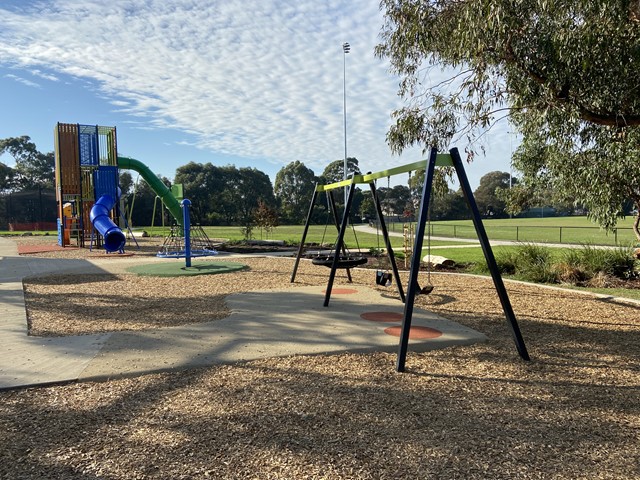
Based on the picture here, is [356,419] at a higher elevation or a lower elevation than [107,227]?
lower

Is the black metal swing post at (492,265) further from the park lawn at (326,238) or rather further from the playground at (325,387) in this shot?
the park lawn at (326,238)

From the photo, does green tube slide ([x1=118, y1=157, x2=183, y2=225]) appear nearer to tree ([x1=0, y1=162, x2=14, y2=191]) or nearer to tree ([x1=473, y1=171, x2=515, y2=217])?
tree ([x1=473, y1=171, x2=515, y2=217])

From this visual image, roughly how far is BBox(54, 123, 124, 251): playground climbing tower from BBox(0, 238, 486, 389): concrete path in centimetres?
1422

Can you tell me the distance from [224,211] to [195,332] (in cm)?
6372

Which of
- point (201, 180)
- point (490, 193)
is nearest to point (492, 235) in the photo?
point (201, 180)

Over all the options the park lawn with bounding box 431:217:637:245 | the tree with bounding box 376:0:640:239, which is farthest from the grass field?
the tree with bounding box 376:0:640:239

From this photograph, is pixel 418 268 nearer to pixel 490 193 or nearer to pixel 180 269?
pixel 180 269

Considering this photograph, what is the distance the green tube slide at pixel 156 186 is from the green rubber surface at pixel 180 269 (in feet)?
27.3

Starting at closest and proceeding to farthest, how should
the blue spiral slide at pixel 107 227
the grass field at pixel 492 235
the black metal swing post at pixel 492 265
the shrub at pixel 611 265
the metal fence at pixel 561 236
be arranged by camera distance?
the black metal swing post at pixel 492 265 < the shrub at pixel 611 265 < the blue spiral slide at pixel 107 227 < the grass field at pixel 492 235 < the metal fence at pixel 561 236

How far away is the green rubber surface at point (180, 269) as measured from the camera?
1186 cm

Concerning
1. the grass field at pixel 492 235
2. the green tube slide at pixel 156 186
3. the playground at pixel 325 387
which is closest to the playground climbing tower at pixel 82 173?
the green tube slide at pixel 156 186

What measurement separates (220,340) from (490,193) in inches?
3691

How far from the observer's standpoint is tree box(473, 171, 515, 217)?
279 ft

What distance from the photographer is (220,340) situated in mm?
5504
